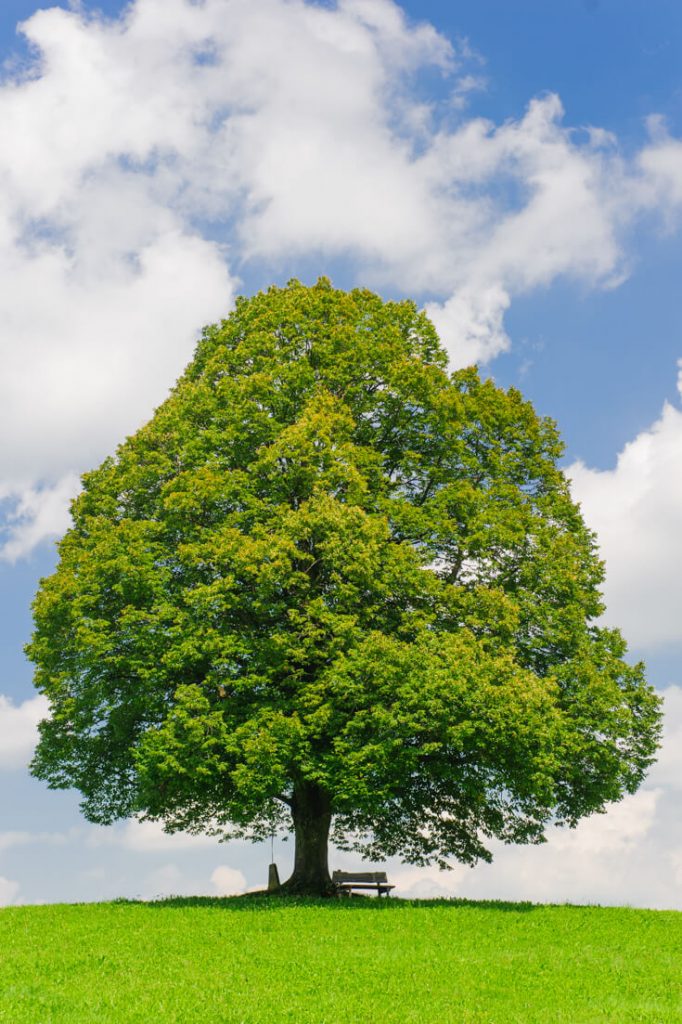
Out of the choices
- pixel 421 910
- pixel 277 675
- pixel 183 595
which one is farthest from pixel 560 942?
pixel 183 595

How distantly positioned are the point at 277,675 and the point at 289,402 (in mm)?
8571

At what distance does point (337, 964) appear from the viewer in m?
18.8

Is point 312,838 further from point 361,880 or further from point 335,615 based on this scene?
point 335,615

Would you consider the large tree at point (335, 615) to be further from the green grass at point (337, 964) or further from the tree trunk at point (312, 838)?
the green grass at point (337, 964)

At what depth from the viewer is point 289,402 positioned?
1160 inches

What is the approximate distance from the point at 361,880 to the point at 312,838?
247 centimetres

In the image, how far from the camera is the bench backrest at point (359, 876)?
1152 inches

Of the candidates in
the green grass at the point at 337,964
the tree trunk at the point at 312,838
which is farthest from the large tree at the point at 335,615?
the green grass at the point at 337,964

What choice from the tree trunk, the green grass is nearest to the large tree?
the tree trunk

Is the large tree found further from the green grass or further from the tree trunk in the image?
the green grass

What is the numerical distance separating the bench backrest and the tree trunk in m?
1.08

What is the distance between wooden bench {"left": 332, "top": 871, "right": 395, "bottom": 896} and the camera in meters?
29.2

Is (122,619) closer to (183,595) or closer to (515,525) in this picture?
(183,595)

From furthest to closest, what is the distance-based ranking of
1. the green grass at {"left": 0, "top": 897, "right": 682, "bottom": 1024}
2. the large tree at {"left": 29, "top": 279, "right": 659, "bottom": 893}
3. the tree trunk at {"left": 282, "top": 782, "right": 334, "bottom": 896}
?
the tree trunk at {"left": 282, "top": 782, "right": 334, "bottom": 896}, the large tree at {"left": 29, "top": 279, "right": 659, "bottom": 893}, the green grass at {"left": 0, "top": 897, "right": 682, "bottom": 1024}
